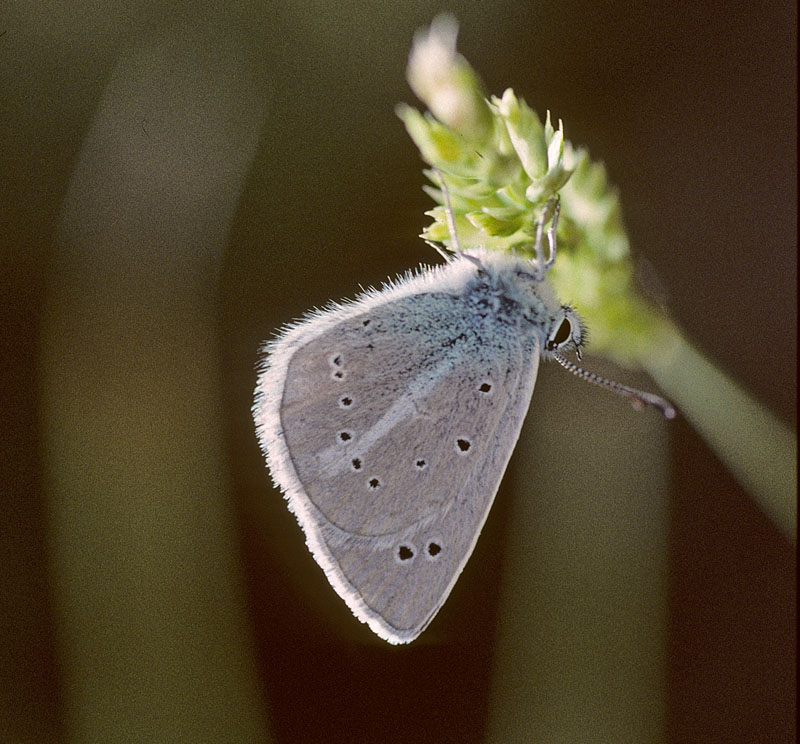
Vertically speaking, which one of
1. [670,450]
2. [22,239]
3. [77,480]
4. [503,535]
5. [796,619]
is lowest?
[796,619]

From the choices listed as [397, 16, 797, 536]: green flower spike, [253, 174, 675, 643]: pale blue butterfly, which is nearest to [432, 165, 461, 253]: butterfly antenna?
[397, 16, 797, 536]: green flower spike

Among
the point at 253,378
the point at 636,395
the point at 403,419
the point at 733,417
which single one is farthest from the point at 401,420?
the point at 253,378

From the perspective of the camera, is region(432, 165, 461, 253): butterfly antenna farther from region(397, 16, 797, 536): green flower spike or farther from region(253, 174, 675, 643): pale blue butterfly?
region(253, 174, 675, 643): pale blue butterfly

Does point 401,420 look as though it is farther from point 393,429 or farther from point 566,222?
point 566,222

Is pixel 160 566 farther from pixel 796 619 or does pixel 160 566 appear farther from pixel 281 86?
pixel 796 619

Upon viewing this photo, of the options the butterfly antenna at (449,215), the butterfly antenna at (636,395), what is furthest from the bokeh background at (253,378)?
the butterfly antenna at (449,215)

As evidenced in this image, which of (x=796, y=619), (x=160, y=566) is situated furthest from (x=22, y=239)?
(x=796, y=619)
